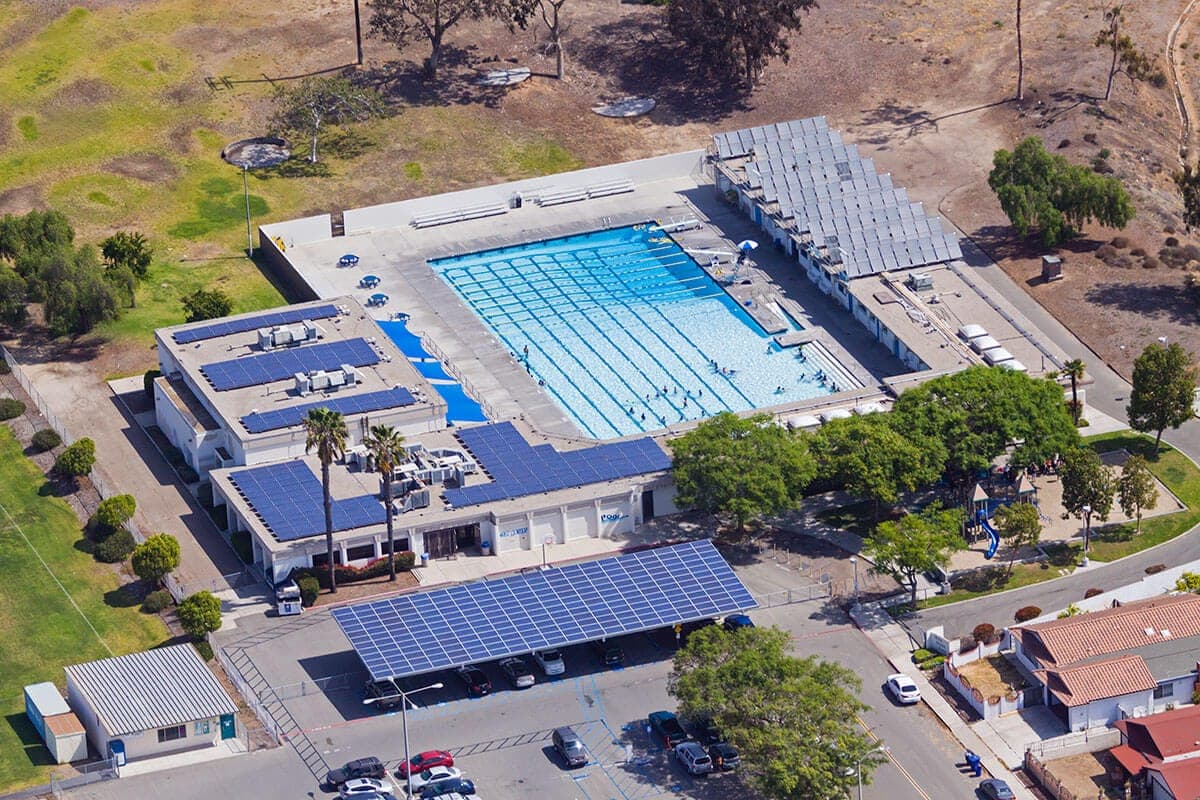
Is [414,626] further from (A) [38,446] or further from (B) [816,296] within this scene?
(B) [816,296]

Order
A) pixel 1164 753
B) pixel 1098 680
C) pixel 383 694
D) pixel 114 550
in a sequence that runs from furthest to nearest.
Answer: pixel 114 550
pixel 383 694
pixel 1098 680
pixel 1164 753

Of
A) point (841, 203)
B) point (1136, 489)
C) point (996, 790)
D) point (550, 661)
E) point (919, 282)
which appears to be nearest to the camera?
point (996, 790)

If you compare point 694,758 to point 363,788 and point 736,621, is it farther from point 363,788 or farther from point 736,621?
point 363,788

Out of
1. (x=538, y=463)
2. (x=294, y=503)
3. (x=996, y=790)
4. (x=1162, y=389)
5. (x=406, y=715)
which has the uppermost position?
(x=1162, y=389)

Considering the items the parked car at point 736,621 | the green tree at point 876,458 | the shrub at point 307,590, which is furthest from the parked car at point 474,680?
the green tree at point 876,458

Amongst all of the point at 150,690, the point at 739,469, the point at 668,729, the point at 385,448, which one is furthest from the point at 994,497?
the point at 150,690

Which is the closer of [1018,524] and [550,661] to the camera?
[550,661]

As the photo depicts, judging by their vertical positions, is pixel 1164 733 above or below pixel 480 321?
below

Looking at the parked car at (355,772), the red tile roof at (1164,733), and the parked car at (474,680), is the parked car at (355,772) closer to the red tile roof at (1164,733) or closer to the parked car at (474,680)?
the parked car at (474,680)

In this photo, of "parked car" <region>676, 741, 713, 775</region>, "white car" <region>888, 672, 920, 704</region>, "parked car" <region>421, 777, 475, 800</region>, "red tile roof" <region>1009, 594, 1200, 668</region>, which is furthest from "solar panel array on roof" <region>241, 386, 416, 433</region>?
"red tile roof" <region>1009, 594, 1200, 668</region>
